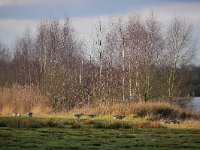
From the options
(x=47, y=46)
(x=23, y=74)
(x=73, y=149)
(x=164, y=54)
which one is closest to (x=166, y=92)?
(x=164, y=54)

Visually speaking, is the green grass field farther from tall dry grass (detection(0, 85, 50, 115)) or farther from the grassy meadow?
tall dry grass (detection(0, 85, 50, 115))

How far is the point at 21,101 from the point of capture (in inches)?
1361

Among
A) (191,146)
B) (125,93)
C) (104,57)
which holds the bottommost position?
(191,146)

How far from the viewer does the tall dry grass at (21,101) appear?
34.0 metres

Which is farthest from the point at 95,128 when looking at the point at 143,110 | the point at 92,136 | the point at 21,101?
the point at 21,101

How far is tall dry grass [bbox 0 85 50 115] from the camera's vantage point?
33969 mm

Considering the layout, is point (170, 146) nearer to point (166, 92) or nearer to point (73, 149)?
point (73, 149)

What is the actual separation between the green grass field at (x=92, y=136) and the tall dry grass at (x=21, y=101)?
33.6 ft

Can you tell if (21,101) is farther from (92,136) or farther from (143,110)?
(92,136)

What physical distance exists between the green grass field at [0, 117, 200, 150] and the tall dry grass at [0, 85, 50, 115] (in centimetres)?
1025

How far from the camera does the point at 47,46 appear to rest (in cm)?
4978

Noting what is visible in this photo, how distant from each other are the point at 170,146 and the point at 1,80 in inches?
1308

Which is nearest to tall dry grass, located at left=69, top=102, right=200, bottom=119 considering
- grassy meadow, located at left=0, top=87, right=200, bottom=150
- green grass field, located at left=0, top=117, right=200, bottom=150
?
grassy meadow, located at left=0, top=87, right=200, bottom=150

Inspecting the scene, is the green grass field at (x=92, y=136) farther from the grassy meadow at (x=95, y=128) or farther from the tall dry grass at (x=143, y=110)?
the tall dry grass at (x=143, y=110)
